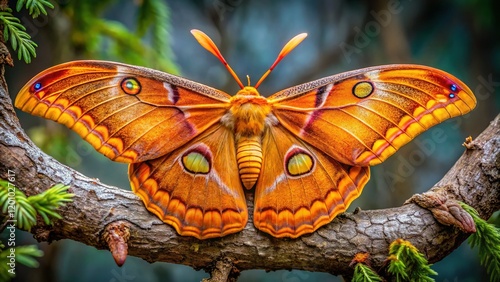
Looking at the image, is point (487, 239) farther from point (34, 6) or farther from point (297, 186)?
point (34, 6)

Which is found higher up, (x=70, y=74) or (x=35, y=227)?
(x=70, y=74)

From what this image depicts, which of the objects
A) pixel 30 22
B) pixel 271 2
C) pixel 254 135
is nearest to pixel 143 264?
pixel 30 22

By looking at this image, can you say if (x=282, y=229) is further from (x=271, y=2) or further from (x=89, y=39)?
(x=271, y=2)

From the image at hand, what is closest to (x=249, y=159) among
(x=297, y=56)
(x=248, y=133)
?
(x=248, y=133)

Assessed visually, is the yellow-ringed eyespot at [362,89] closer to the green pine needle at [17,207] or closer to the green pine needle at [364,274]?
the green pine needle at [364,274]

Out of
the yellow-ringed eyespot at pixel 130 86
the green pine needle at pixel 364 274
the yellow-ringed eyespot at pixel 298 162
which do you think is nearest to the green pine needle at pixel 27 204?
the yellow-ringed eyespot at pixel 130 86

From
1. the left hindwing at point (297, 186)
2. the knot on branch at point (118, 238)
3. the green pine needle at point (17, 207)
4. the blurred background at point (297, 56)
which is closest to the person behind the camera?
the green pine needle at point (17, 207)
